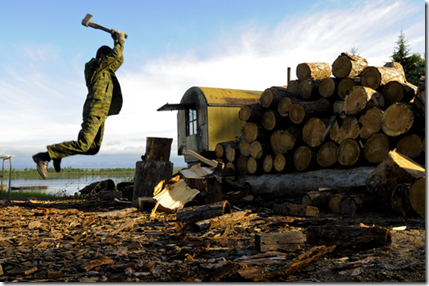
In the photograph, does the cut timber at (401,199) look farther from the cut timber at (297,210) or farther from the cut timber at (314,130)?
the cut timber at (314,130)

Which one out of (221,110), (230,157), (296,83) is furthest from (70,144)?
(221,110)

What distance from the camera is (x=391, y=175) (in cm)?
463

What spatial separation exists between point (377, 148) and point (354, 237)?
2983mm

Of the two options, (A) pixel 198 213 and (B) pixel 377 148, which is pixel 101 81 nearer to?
(A) pixel 198 213

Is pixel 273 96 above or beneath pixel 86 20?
beneath

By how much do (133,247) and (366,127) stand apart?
4.44 meters

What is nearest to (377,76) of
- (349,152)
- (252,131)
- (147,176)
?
(349,152)

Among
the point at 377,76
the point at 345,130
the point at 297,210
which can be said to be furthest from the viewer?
the point at 377,76

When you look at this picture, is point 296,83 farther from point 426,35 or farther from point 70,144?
point 70,144

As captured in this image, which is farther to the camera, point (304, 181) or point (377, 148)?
point (304, 181)

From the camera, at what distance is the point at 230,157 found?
318 inches

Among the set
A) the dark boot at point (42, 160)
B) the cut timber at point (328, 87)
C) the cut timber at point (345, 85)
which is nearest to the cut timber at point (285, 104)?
the cut timber at point (328, 87)

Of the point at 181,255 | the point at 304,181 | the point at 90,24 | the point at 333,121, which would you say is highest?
the point at 90,24

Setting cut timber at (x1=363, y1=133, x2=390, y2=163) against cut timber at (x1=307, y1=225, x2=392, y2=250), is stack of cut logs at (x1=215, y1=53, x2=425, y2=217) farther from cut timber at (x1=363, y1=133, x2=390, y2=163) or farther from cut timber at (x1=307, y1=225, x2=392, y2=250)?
cut timber at (x1=307, y1=225, x2=392, y2=250)
